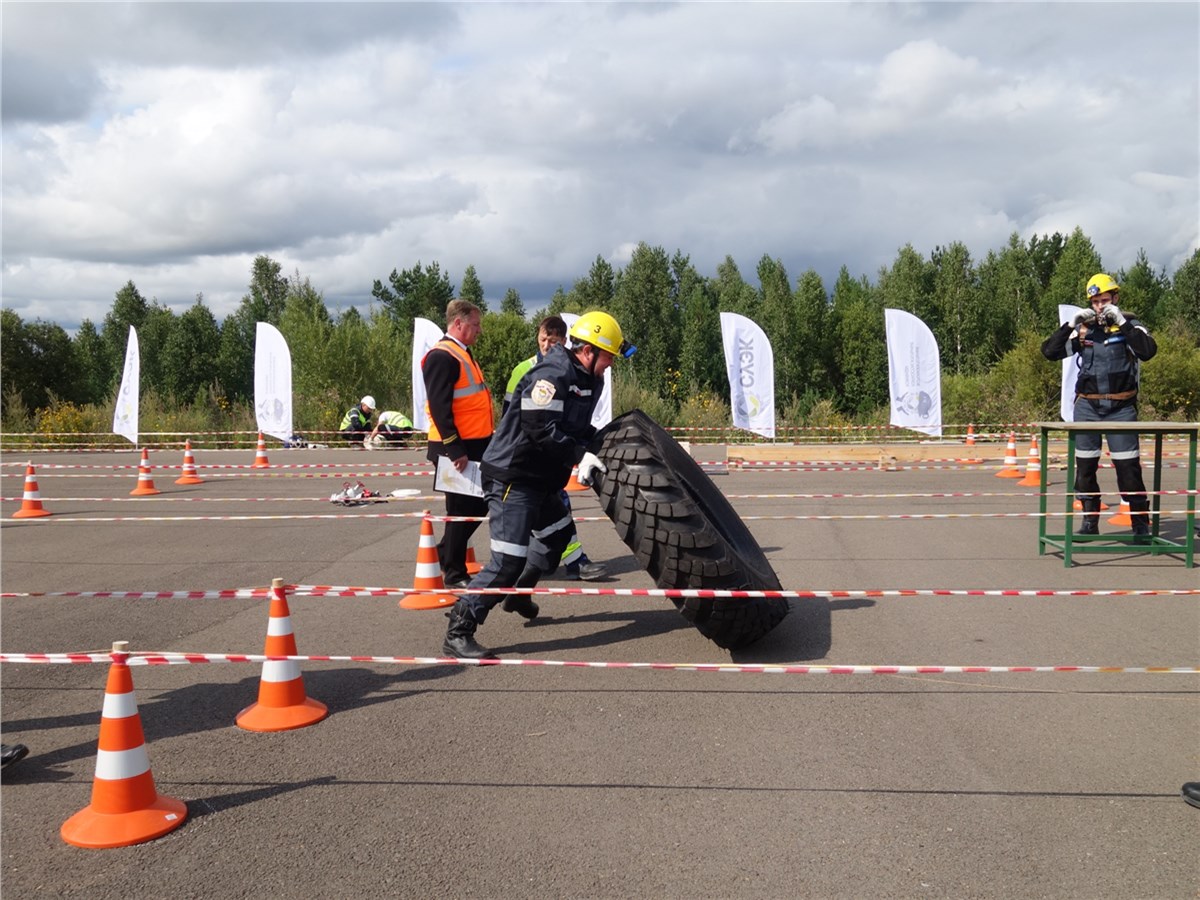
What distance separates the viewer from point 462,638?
221 inches

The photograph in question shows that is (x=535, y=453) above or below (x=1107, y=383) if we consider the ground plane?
below

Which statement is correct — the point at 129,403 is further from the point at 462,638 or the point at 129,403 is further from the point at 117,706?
the point at 117,706

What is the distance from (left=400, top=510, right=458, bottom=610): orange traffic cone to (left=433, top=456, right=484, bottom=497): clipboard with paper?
0.93ft

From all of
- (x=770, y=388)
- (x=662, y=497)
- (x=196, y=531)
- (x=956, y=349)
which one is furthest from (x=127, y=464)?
(x=956, y=349)

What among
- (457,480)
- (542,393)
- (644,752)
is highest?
(542,393)

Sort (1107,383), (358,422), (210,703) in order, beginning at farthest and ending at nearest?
(358,422) → (1107,383) → (210,703)

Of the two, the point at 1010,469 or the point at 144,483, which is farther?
the point at 1010,469

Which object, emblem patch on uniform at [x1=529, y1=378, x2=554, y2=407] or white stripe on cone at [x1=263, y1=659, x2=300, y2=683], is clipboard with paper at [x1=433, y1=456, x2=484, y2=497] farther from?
white stripe on cone at [x1=263, y1=659, x2=300, y2=683]

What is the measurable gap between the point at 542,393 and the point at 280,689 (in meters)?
2.12

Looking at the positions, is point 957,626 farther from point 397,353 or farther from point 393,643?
point 397,353

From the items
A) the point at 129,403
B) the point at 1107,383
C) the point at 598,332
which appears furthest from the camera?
the point at 129,403

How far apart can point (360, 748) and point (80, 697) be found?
75.4 inches

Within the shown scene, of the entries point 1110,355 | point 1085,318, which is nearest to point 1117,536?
point 1110,355

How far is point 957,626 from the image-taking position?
249 inches
